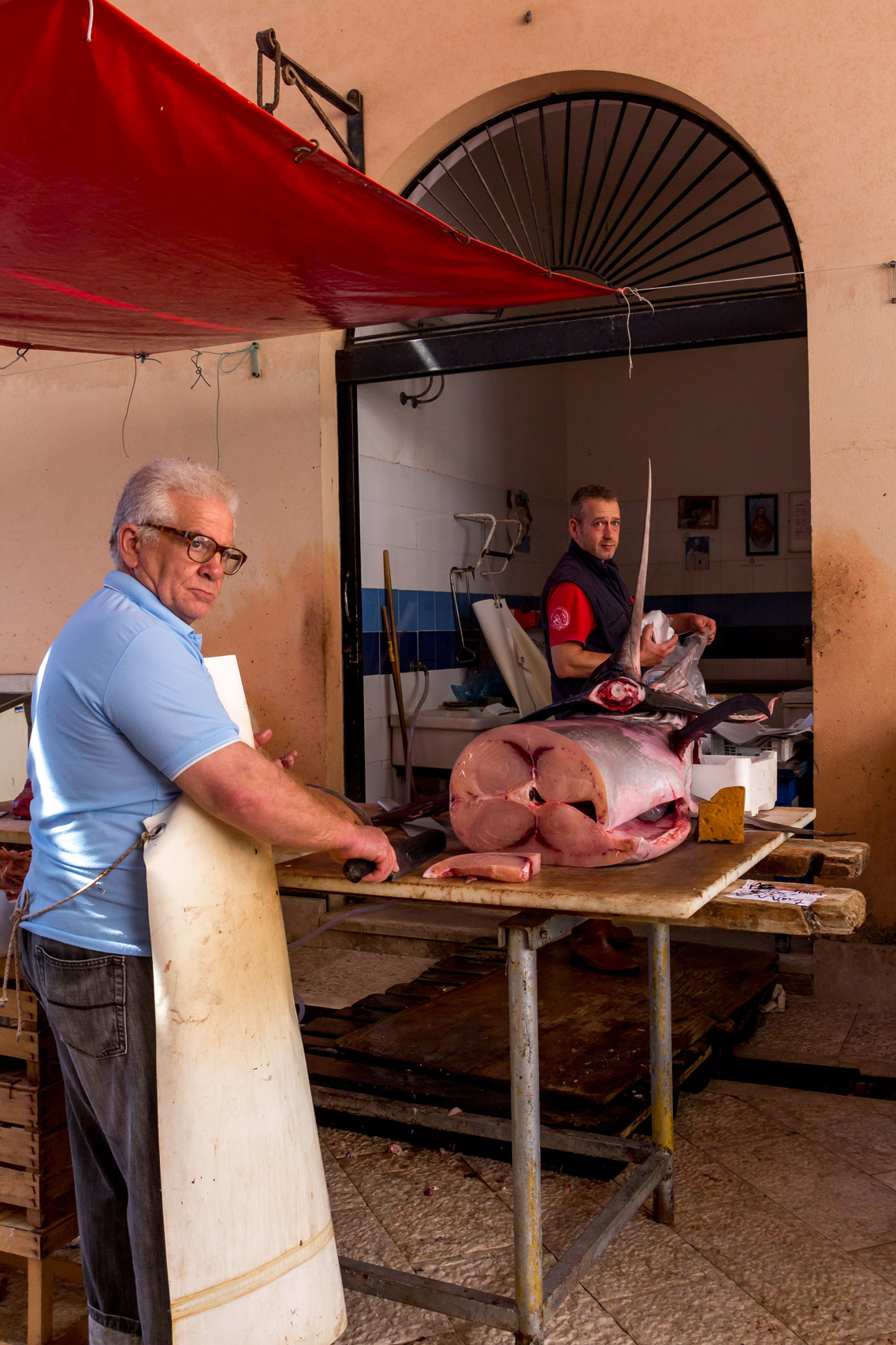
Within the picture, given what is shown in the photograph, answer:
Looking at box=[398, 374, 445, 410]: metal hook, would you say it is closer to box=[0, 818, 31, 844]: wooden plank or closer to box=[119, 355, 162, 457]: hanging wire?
box=[119, 355, 162, 457]: hanging wire

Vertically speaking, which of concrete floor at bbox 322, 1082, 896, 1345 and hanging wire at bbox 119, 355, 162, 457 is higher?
hanging wire at bbox 119, 355, 162, 457

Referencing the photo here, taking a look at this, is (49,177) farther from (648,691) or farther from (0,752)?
(0,752)

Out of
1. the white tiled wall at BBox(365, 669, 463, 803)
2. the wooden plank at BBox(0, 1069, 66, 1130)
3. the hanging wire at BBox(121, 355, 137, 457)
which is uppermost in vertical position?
the hanging wire at BBox(121, 355, 137, 457)

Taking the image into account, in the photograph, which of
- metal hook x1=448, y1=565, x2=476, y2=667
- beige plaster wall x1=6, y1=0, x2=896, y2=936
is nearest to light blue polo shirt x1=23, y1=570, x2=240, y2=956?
beige plaster wall x1=6, y1=0, x2=896, y2=936

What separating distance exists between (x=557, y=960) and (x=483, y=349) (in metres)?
2.67

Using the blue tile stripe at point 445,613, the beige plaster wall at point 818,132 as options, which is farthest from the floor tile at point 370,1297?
the blue tile stripe at point 445,613

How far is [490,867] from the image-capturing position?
2.08 m

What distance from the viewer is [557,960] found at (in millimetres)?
4418

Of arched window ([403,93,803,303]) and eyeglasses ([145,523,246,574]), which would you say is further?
arched window ([403,93,803,303])

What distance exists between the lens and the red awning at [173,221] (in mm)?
2561

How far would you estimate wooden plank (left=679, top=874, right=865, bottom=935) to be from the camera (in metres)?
2.15

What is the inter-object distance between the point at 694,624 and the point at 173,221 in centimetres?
198

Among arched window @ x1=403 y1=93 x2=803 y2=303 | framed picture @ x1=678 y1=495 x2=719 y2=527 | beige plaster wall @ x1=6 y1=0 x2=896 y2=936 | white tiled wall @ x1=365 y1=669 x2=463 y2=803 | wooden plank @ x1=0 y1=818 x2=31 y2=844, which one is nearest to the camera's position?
wooden plank @ x1=0 y1=818 x2=31 y2=844

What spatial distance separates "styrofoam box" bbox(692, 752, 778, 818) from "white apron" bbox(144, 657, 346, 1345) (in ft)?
4.89
